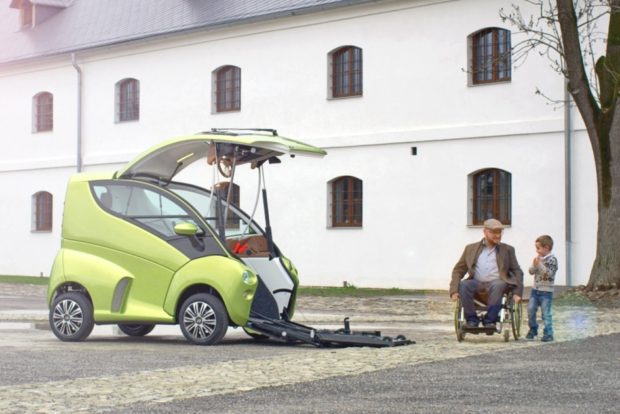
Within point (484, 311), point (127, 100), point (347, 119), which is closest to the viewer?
point (484, 311)

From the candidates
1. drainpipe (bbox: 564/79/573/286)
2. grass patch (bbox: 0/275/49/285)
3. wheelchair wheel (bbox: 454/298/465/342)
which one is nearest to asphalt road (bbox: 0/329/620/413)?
wheelchair wheel (bbox: 454/298/465/342)

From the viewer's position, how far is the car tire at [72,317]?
13.9 m

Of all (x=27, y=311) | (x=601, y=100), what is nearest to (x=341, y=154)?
(x=601, y=100)

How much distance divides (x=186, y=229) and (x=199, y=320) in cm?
99

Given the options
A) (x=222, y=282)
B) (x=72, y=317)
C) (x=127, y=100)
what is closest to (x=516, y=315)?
(x=222, y=282)

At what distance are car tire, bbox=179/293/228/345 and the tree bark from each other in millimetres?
9980

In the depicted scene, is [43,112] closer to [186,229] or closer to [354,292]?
[354,292]

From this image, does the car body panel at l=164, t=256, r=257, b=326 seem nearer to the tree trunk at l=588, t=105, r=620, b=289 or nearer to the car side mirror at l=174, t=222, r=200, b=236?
the car side mirror at l=174, t=222, r=200, b=236

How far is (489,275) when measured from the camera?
13.5 meters

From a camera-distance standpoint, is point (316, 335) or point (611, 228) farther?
point (611, 228)

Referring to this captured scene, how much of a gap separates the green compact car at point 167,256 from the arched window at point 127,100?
67.8ft

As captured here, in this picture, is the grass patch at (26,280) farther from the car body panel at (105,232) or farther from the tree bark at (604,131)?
the car body panel at (105,232)

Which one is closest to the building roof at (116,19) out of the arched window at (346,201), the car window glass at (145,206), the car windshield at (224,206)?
the arched window at (346,201)

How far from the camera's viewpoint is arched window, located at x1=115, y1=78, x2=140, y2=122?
35.0 meters
